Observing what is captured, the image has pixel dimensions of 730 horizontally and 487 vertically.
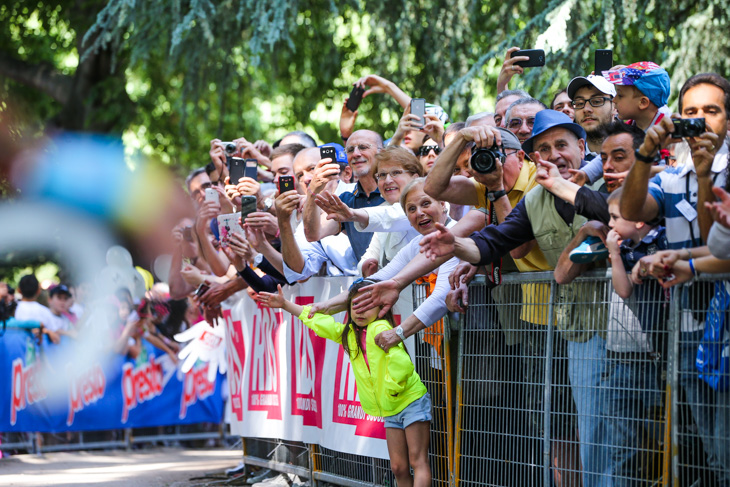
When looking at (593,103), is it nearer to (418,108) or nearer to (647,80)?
(647,80)

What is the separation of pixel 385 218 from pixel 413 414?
1288mm

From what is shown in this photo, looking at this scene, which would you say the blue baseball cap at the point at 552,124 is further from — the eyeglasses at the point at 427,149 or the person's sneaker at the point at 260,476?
the person's sneaker at the point at 260,476

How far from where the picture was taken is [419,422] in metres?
5.59

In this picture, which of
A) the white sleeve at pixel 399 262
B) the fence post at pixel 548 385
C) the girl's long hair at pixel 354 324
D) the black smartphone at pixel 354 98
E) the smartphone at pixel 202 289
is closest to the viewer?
the fence post at pixel 548 385

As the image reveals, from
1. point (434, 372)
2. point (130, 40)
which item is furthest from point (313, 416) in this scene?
point (130, 40)

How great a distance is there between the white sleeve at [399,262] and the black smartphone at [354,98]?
2.19 meters

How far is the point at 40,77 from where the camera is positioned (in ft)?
60.3

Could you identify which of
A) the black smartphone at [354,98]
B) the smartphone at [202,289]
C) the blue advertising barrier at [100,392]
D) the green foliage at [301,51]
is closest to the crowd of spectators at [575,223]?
the black smartphone at [354,98]

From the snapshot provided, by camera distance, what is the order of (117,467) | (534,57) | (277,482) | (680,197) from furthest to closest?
(117,467), (277,482), (534,57), (680,197)

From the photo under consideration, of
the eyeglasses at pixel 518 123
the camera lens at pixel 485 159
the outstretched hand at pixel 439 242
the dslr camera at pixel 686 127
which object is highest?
the eyeglasses at pixel 518 123

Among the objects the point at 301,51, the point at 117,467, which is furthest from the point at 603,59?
the point at 301,51

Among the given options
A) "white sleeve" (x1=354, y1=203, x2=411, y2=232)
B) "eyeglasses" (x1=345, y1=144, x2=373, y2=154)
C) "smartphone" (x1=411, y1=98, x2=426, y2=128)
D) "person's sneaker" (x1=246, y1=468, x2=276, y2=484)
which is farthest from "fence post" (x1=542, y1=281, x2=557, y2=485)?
"person's sneaker" (x1=246, y1=468, x2=276, y2=484)

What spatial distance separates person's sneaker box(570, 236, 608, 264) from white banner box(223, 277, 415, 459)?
1686 mm

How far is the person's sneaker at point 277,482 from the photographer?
810 centimetres
